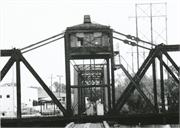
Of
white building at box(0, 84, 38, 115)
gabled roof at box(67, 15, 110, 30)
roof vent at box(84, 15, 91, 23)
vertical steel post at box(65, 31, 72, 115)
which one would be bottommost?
white building at box(0, 84, 38, 115)

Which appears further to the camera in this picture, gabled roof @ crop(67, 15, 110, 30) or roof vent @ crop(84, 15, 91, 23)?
roof vent @ crop(84, 15, 91, 23)

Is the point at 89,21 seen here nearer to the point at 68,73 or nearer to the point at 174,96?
the point at 68,73

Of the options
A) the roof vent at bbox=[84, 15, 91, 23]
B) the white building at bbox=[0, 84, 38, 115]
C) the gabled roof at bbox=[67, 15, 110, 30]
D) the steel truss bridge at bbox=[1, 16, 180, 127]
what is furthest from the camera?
the white building at bbox=[0, 84, 38, 115]

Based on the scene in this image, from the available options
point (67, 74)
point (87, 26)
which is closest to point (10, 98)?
point (87, 26)

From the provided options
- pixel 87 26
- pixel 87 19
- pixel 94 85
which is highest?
pixel 87 19

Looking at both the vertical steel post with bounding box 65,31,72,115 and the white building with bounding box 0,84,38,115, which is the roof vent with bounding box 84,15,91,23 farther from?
the white building with bounding box 0,84,38,115

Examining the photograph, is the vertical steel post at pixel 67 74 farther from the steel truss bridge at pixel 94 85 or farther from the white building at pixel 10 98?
the white building at pixel 10 98

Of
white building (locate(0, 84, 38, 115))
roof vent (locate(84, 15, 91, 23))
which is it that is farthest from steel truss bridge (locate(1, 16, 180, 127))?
white building (locate(0, 84, 38, 115))

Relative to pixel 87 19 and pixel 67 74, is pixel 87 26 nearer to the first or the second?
pixel 87 19

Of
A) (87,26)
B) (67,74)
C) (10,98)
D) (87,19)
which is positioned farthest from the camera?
(10,98)

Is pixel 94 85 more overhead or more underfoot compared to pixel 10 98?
more overhead

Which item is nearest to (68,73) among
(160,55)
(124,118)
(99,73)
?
(124,118)

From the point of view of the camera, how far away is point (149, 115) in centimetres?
2856

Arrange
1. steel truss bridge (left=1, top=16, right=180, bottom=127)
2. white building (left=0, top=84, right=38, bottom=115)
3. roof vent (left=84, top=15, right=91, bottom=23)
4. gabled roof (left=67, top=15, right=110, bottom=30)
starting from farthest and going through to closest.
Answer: white building (left=0, top=84, right=38, bottom=115) → roof vent (left=84, top=15, right=91, bottom=23) → gabled roof (left=67, top=15, right=110, bottom=30) → steel truss bridge (left=1, top=16, right=180, bottom=127)
